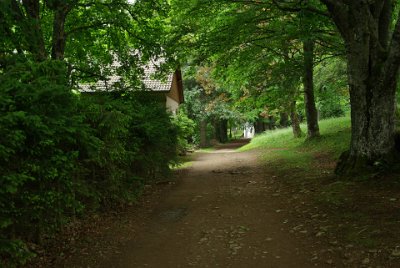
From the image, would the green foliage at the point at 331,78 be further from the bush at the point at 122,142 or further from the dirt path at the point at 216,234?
the dirt path at the point at 216,234

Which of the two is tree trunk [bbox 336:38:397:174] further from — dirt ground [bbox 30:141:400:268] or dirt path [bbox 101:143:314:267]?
dirt path [bbox 101:143:314:267]

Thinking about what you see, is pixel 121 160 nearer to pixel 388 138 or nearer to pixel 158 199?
pixel 158 199

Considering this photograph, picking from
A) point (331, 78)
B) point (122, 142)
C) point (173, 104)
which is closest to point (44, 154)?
point (122, 142)

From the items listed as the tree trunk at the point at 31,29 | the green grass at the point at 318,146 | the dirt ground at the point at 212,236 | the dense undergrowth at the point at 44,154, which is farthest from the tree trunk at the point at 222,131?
the dense undergrowth at the point at 44,154

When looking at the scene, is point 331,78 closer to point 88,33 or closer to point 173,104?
point 88,33

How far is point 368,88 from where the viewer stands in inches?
346

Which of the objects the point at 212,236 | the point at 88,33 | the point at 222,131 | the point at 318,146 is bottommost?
the point at 212,236

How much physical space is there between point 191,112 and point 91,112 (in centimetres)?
2764

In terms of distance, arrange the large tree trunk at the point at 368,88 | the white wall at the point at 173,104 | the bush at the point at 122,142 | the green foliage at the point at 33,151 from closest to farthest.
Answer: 1. the green foliage at the point at 33,151
2. the bush at the point at 122,142
3. the large tree trunk at the point at 368,88
4. the white wall at the point at 173,104

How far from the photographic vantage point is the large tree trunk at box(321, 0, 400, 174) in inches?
337

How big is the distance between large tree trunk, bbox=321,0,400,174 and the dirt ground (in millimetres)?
2063

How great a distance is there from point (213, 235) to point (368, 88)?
16.9ft

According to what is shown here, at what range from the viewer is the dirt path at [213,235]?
564 centimetres

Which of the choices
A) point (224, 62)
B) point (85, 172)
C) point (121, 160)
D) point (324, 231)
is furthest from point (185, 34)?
point (324, 231)
